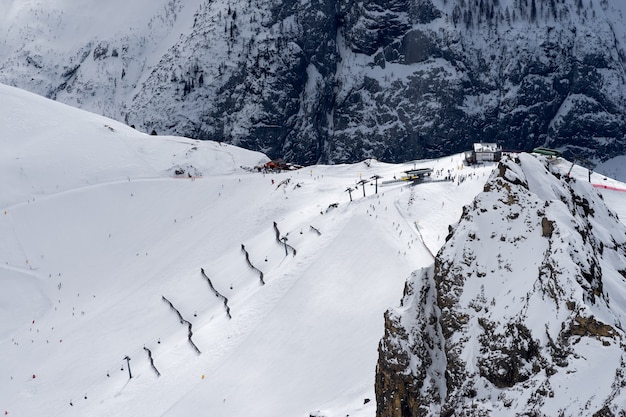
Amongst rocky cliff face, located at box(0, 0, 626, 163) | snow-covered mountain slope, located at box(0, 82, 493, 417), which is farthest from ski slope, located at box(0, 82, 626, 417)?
rocky cliff face, located at box(0, 0, 626, 163)

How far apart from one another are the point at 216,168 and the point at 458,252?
62905 millimetres

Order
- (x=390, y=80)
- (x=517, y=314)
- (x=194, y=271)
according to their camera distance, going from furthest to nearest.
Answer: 1. (x=390, y=80)
2. (x=194, y=271)
3. (x=517, y=314)

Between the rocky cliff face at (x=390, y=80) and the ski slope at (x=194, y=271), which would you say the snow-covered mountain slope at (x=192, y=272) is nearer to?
the ski slope at (x=194, y=271)

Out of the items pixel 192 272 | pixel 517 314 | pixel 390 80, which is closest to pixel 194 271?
pixel 192 272

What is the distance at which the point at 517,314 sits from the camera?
802 inches

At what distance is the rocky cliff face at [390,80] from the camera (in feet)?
551

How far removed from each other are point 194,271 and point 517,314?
41.0 metres

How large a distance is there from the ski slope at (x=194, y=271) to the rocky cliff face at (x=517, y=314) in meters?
7.14

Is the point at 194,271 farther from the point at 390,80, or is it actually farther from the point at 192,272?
the point at 390,80

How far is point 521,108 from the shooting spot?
172m

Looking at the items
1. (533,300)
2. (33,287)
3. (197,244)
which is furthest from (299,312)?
(33,287)

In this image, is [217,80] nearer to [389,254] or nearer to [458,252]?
[389,254]

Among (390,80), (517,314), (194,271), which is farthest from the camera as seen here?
(390,80)

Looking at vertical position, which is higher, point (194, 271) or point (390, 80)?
point (390, 80)
